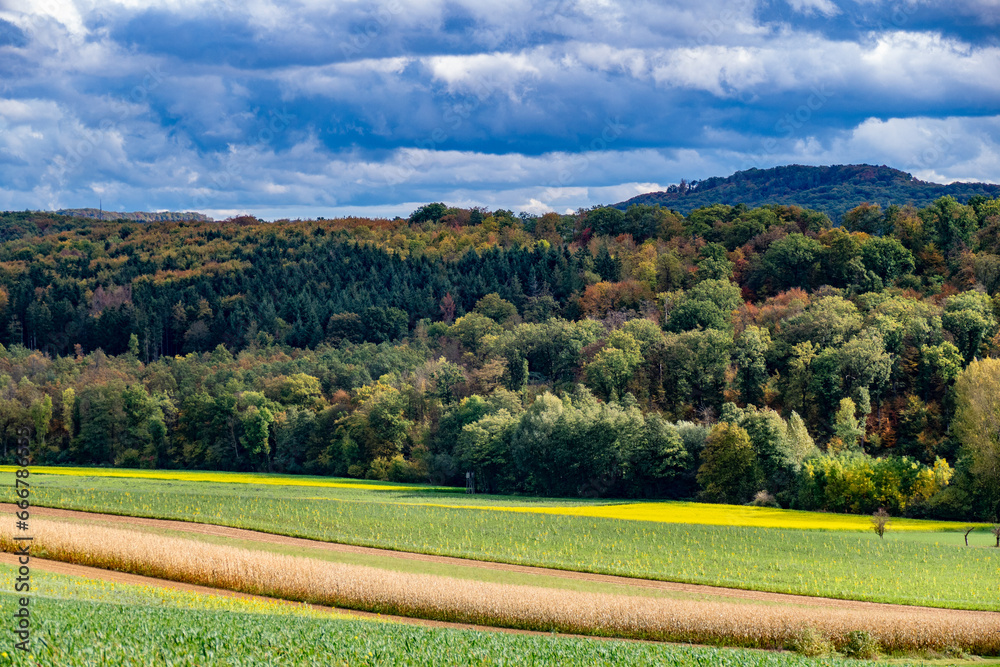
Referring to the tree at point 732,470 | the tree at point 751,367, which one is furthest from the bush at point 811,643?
the tree at point 751,367

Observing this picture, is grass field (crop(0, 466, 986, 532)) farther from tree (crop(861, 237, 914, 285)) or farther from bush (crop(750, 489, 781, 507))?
tree (crop(861, 237, 914, 285))

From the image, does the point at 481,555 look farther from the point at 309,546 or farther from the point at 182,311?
the point at 182,311

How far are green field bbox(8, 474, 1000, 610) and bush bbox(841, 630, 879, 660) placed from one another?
8.17 m

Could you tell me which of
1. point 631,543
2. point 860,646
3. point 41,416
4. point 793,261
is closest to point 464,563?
point 631,543

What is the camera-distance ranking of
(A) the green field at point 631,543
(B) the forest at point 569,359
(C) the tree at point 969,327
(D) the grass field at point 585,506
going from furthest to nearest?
(C) the tree at point 969,327, (B) the forest at point 569,359, (D) the grass field at point 585,506, (A) the green field at point 631,543

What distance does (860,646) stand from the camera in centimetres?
2942

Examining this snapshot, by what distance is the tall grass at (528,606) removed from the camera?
3019 cm

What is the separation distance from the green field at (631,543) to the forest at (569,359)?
1809cm

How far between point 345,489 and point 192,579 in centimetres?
4378

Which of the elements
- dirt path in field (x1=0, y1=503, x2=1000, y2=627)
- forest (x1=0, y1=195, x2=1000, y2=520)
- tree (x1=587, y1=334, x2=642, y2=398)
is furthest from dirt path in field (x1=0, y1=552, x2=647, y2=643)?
tree (x1=587, y1=334, x2=642, y2=398)

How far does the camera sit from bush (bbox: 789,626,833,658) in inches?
1145

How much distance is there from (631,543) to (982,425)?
3252cm

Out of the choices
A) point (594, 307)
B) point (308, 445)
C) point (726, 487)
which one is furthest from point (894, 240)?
point (308, 445)

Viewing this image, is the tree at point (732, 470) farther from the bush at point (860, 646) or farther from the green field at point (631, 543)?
the bush at point (860, 646)
